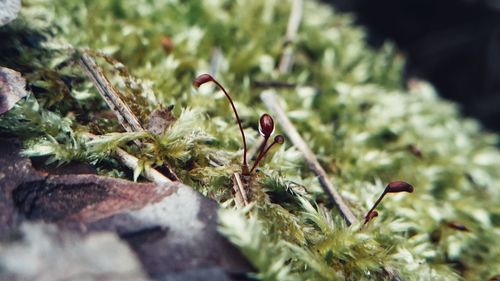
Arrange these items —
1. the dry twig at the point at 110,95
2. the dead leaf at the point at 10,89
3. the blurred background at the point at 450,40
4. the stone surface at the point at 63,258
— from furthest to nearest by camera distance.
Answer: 1. the blurred background at the point at 450,40
2. the dry twig at the point at 110,95
3. the dead leaf at the point at 10,89
4. the stone surface at the point at 63,258

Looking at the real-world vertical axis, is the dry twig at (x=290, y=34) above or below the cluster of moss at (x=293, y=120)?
above

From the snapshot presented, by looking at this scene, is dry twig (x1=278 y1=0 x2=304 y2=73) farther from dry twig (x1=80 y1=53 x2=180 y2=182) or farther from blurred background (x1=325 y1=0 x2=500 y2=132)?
blurred background (x1=325 y1=0 x2=500 y2=132)

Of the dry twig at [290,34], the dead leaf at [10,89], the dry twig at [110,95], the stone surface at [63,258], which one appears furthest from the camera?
the dry twig at [290,34]

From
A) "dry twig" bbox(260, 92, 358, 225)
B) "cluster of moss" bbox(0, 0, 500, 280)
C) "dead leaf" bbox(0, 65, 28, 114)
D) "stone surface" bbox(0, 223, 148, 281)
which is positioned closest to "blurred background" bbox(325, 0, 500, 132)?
"cluster of moss" bbox(0, 0, 500, 280)

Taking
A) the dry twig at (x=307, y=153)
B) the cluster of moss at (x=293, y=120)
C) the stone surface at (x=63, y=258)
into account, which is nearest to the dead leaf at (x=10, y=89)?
the cluster of moss at (x=293, y=120)

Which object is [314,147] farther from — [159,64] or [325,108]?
[159,64]

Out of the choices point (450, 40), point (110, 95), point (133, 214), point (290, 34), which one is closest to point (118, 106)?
point (110, 95)

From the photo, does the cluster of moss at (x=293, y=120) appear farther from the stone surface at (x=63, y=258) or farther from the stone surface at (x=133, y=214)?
the stone surface at (x=63, y=258)
